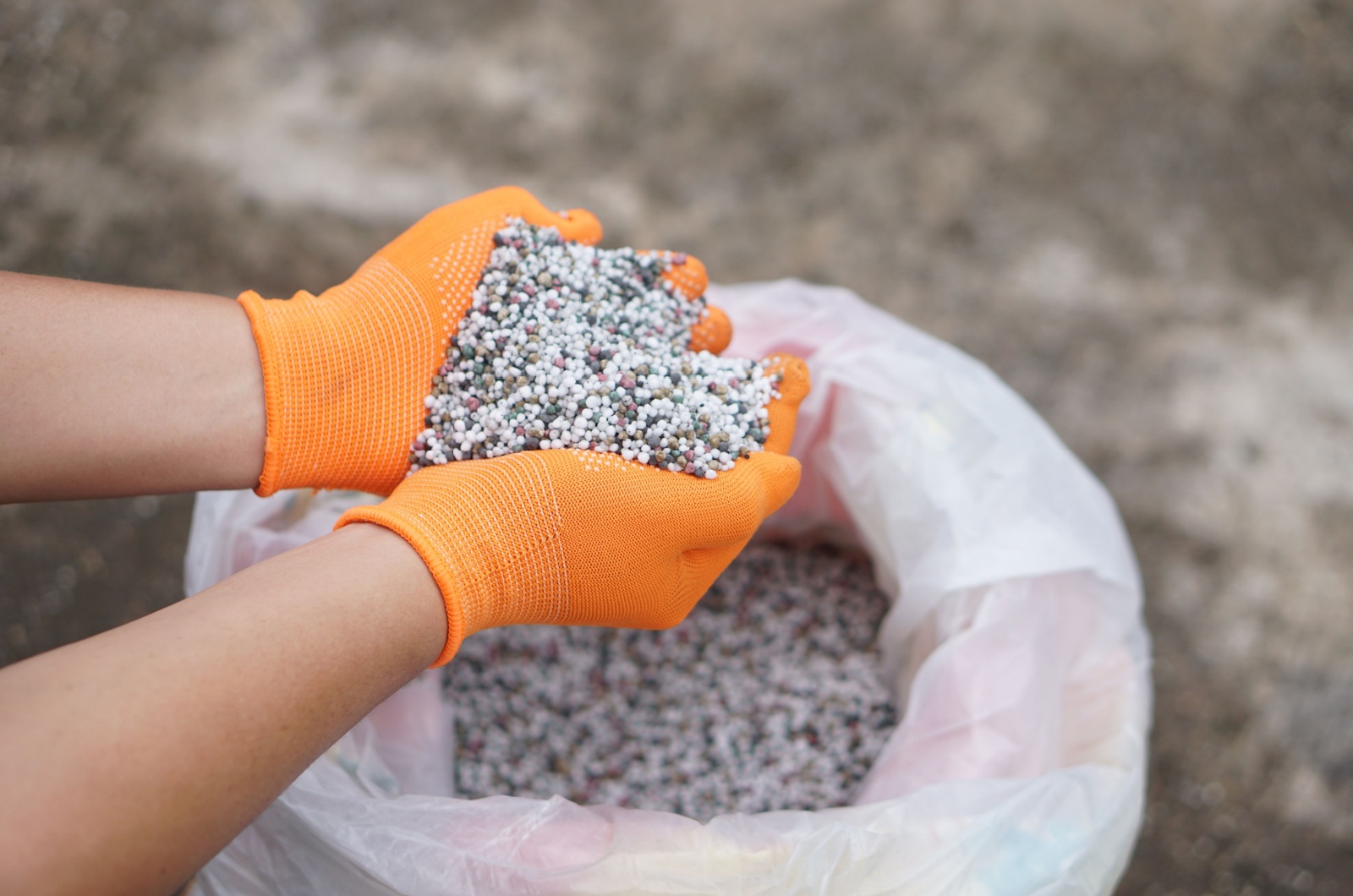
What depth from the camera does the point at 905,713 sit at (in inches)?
34.2

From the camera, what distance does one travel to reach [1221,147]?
1.43 metres

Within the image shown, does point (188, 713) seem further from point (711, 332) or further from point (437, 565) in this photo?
point (711, 332)

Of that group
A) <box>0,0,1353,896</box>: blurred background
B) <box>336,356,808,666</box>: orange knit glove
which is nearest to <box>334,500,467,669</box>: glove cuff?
<box>336,356,808,666</box>: orange knit glove

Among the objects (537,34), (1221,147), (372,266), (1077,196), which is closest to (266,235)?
(537,34)

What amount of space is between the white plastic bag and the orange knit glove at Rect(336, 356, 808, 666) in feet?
0.58

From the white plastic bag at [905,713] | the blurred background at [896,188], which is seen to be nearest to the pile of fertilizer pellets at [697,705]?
the white plastic bag at [905,713]

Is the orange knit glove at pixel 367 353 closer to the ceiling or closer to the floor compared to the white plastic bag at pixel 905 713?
closer to the ceiling

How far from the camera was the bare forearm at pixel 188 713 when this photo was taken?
1.34 feet

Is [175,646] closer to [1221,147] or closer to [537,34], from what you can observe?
[537,34]

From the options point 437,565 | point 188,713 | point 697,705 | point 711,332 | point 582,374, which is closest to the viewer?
point 188,713

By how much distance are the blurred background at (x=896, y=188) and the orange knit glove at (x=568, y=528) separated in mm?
763

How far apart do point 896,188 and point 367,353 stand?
994 mm

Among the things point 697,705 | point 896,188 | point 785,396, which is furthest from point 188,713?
point 896,188

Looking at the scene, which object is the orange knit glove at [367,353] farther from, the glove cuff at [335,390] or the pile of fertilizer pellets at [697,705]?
the pile of fertilizer pellets at [697,705]
